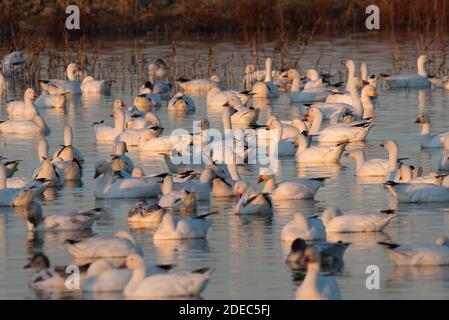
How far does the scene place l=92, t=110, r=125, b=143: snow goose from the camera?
79.7ft

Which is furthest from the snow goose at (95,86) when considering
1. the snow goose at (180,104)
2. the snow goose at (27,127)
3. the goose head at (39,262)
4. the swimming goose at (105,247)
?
the goose head at (39,262)

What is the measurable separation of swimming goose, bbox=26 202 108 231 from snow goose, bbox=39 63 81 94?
53.3ft

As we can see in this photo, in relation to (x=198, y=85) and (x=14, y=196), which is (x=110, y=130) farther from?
(x=198, y=85)

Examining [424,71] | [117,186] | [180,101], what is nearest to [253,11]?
[424,71]

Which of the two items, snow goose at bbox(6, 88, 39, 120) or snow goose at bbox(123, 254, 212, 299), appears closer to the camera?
snow goose at bbox(123, 254, 212, 299)

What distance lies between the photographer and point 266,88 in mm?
31453

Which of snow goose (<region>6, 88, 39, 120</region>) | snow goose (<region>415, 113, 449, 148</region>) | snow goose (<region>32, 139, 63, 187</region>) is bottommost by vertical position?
snow goose (<region>32, 139, 63, 187</region>)

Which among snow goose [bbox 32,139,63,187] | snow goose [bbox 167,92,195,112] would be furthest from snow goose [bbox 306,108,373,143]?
snow goose [bbox 32,139,63,187]

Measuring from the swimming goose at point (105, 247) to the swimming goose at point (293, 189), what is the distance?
3.83 meters

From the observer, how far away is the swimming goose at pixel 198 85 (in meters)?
31.8

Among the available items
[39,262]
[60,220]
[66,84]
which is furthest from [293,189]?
[66,84]

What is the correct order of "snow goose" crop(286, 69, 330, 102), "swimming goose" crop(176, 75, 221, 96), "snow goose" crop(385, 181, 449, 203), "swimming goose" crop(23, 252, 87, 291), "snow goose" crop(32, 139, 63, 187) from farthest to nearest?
"swimming goose" crop(176, 75, 221, 96) → "snow goose" crop(286, 69, 330, 102) → "snow goose" crop(32, 139, 63, 187) → "snow goose" crop(385, 181, 449, 203) → "swimming goose" crop(23, 252, 87, 291)

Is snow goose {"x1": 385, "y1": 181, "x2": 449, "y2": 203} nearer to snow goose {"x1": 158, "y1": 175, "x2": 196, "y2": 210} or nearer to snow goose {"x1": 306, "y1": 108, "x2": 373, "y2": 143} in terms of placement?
snow goose {"x1": 158, "y1": 175, "x2": 196, "y2": 210}
